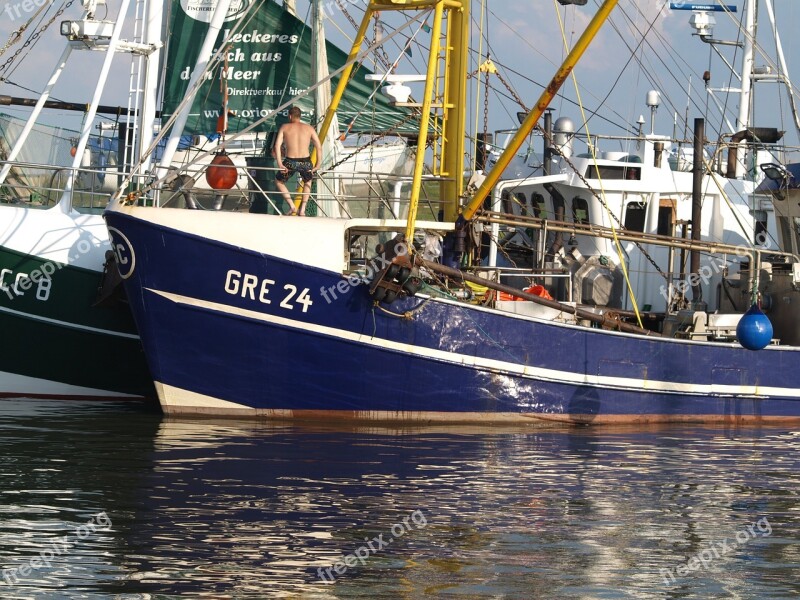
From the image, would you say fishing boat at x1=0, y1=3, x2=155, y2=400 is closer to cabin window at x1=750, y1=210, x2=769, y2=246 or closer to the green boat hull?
the green boat hull

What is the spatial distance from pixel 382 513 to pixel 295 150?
20.8 ft

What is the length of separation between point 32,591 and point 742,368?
11.1 meters

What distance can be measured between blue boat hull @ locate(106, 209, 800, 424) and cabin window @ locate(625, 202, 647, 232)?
425cm

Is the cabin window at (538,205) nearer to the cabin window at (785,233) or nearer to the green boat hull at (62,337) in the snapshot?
the cabin window at (785,233)

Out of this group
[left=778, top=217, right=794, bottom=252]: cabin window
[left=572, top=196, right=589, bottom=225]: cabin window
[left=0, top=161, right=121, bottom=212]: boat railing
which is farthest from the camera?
[left=572, top=196, right=589, bottom=225]: cabin window

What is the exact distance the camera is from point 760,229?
21.3 metres

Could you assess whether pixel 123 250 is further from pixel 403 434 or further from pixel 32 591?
pixel 32 591

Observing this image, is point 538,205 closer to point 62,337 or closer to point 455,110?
point 455,110

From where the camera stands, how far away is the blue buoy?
15.8 m

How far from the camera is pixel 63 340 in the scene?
1695 centimetres
